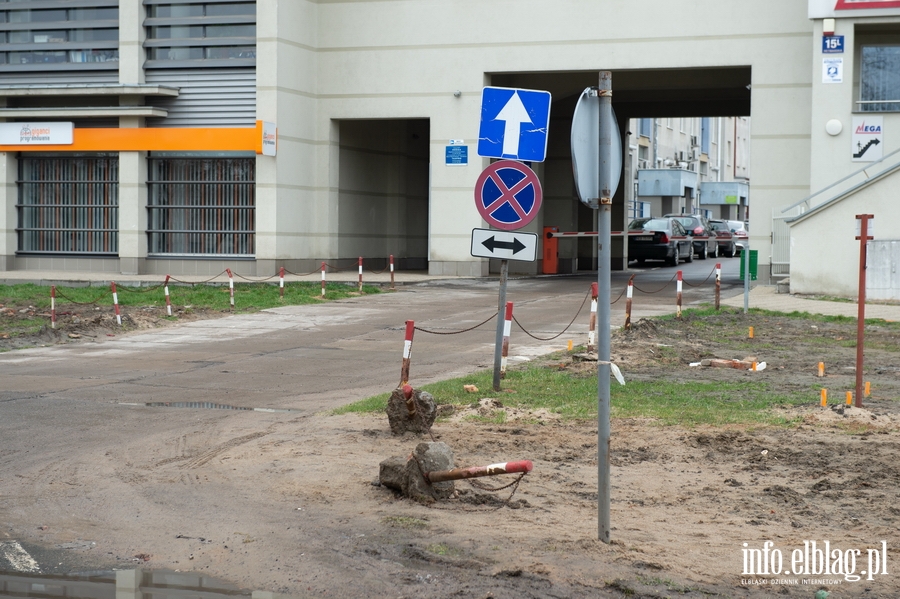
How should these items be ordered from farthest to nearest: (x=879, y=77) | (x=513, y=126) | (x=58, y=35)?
(x=58, y=35)
(x=879, y=77)
(x=513, y=126)

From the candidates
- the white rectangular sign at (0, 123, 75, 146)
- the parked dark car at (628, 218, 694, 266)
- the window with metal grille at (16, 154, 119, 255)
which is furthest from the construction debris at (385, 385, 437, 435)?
the parked dark car at (628, 218, 694, 266)

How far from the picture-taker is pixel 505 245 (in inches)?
427

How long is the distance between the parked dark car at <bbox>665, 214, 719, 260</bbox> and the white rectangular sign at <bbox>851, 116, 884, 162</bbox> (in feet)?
58.7

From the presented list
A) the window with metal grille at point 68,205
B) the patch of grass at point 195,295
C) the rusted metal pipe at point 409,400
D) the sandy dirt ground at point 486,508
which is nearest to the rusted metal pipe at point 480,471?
the sandy dirt ground at point 486,508

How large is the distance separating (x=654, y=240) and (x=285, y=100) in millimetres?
16573

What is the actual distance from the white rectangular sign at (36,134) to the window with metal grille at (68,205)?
907mm

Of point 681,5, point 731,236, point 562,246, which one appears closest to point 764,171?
point 681,5

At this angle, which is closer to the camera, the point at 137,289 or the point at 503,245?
the point at 503,245

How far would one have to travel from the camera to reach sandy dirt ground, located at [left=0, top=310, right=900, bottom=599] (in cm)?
561

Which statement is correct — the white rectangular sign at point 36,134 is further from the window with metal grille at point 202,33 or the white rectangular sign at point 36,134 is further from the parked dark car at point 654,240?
the parked dark car at point 654,240

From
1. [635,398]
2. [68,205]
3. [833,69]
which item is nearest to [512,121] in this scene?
[635,398]

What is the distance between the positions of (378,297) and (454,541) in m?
19.1

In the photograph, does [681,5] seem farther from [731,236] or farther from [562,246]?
[731,236]

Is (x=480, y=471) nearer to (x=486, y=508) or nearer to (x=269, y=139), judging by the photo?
(x=486, y=508)
